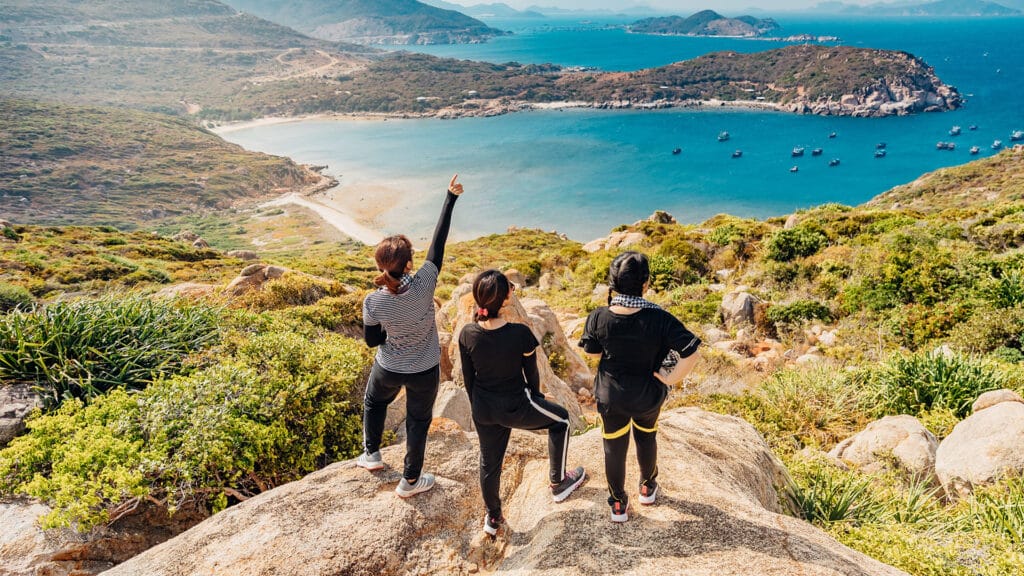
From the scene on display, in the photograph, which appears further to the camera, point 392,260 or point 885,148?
point 885,148

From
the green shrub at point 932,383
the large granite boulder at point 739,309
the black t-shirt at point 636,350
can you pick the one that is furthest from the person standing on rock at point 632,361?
the large granite boulder at point 739,309

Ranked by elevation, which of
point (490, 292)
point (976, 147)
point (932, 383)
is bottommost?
point (932, 383)

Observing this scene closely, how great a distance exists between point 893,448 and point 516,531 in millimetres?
5521

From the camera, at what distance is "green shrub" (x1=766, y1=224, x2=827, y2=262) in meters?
18.0

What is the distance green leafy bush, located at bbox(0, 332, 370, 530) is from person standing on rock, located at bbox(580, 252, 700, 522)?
3332 millimetres

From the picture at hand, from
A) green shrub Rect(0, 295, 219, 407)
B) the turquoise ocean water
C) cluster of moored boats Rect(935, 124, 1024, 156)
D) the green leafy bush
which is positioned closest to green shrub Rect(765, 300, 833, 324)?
the green leafy bush

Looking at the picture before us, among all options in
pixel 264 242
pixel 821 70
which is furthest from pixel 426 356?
pixel 821 70

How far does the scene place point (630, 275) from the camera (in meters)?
3.52

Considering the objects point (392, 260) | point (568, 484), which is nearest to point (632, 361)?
point (568, 484)

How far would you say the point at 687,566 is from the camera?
3266mm

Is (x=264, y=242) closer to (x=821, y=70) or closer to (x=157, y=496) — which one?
(x=157, y=496)

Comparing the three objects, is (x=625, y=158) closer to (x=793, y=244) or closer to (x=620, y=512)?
(x=793, y=244)

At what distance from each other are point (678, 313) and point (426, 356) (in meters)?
12.5

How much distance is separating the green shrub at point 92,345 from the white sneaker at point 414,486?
319cm
